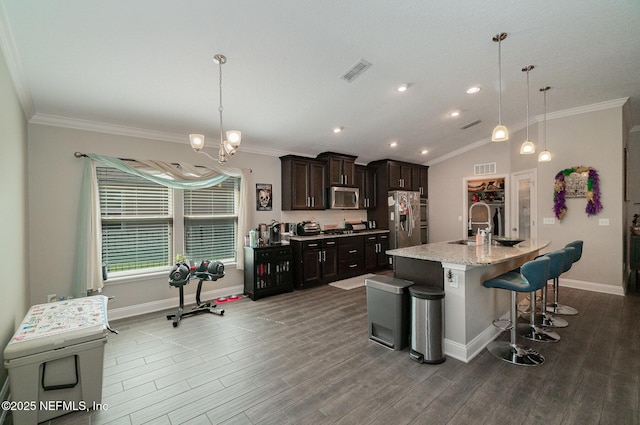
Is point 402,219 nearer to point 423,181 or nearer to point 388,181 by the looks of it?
point 388,181

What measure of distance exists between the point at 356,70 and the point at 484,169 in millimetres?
4957

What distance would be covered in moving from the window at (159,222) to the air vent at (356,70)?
8.92ft

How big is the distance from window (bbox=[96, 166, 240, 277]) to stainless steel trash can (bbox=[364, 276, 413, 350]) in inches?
112

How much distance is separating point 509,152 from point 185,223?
6.87m

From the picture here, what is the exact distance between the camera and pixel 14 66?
7.70 feet

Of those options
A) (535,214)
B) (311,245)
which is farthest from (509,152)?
(311,245)

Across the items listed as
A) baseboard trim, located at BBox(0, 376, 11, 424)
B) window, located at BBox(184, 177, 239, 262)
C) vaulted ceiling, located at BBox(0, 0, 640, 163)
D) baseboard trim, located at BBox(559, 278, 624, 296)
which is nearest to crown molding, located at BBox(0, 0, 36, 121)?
vaulted ceiling, located at BBox(0, 0, 640, 163)

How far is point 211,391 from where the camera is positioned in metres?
2.21

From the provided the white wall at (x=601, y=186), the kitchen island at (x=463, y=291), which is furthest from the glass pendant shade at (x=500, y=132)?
the white wall at (x=601, y=186)

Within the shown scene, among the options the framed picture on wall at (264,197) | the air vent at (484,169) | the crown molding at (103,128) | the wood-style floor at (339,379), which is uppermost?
the crown molding at (103,128)

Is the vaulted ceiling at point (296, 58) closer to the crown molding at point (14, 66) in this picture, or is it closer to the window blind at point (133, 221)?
the crown molding at point (14, 66)

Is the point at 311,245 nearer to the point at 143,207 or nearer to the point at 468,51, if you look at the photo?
the point at 143,207

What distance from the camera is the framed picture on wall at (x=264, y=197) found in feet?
17.0

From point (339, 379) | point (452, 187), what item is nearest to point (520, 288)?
point (339, 379)
